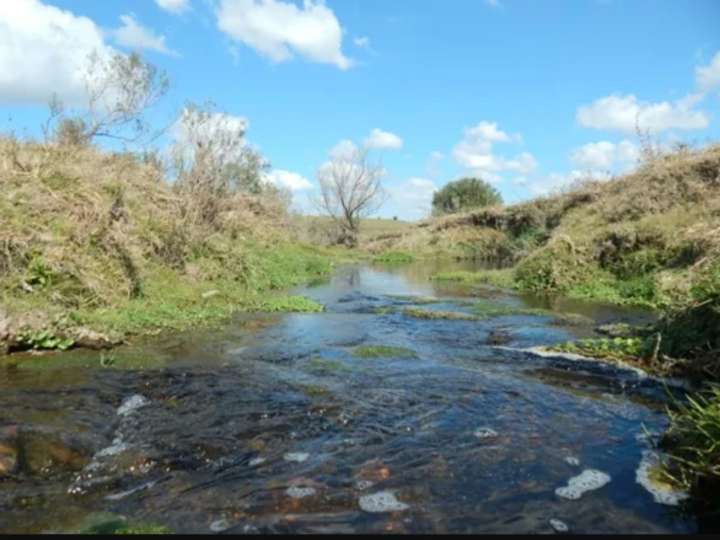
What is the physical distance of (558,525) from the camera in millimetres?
3781

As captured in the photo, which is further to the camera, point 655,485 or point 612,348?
point 612,348

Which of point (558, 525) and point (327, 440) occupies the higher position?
point (327, 440)

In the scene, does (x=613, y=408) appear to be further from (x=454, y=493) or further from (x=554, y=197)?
(x=554, y=197)

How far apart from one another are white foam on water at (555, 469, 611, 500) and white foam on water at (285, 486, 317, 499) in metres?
1.74

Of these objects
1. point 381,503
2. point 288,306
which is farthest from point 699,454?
point 288,306

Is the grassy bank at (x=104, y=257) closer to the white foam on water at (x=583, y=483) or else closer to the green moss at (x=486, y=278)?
the white foam on water at (x=583, y=483)

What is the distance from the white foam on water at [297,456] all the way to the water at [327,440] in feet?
0.06

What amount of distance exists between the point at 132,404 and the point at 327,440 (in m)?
2.23

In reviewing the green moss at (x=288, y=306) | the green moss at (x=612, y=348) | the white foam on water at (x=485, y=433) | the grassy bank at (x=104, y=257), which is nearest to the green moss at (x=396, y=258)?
the grassy bank at (x=104, y=257)

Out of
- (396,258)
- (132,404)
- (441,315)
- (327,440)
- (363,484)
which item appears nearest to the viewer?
(363,484)

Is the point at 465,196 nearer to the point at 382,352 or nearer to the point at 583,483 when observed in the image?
the point at 382,352

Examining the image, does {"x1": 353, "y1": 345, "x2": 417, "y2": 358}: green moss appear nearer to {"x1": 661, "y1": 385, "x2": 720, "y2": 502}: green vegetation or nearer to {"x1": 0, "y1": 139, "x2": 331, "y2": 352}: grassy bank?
{"x1": 0, "y1": 139, "x2": 331, "y2": 352}: grassy bank

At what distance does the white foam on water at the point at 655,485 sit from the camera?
406 cm

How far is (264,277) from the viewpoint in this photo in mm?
17188
